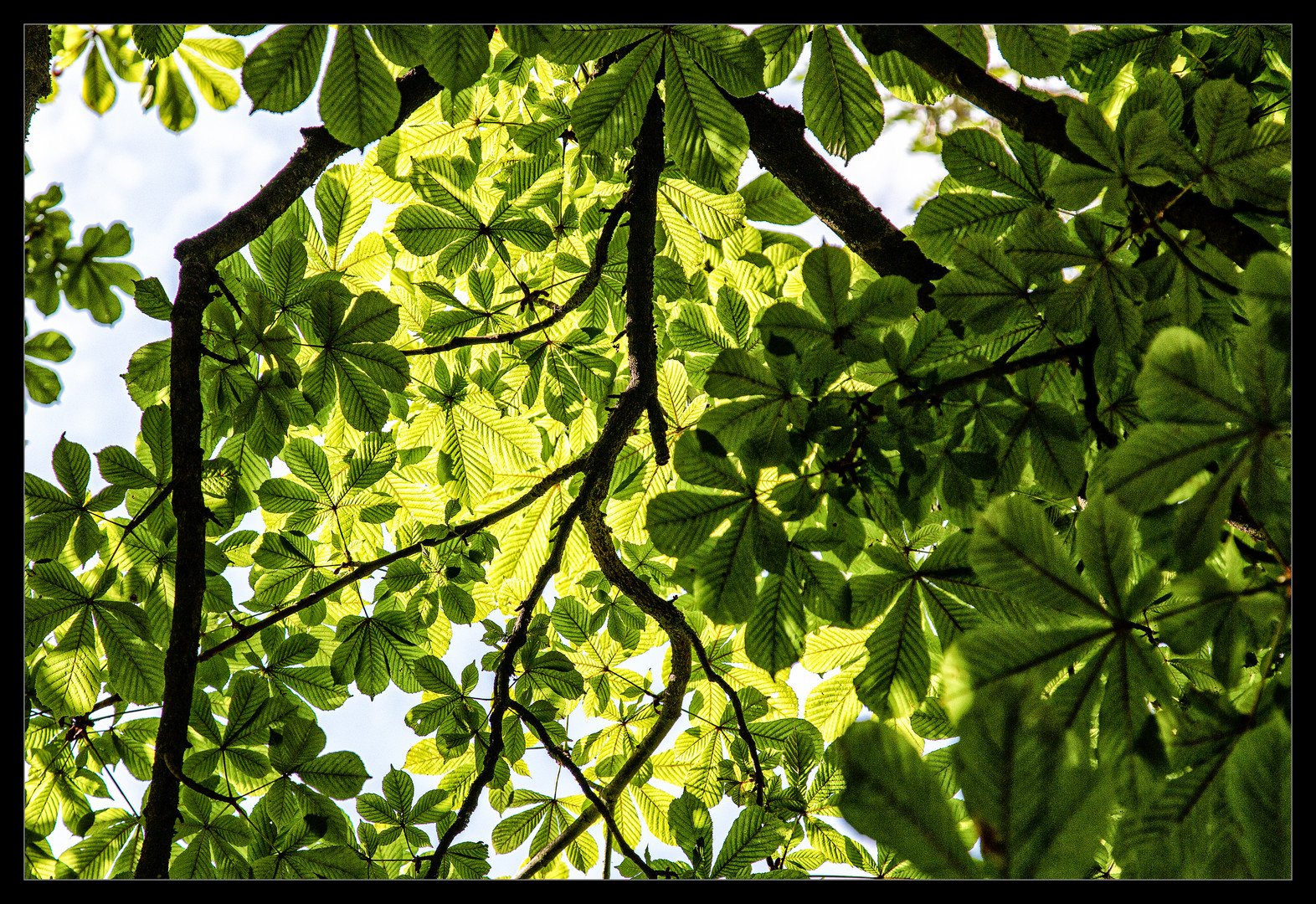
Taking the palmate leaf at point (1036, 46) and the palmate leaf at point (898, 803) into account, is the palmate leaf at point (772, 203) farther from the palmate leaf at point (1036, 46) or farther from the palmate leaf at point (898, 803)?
the palmate leaf at point (898, 803)

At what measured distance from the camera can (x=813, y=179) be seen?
201 centimetres

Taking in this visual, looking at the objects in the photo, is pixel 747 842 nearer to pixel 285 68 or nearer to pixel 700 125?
pixel 700 125

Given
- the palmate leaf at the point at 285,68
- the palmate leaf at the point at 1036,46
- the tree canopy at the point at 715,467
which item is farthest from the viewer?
the palmate leaf at the point at 1036,46

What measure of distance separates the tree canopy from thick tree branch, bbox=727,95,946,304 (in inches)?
0.5

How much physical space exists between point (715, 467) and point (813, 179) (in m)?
1.15

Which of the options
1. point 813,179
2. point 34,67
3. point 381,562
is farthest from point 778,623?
point 34,67

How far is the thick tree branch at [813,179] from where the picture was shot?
1868mm

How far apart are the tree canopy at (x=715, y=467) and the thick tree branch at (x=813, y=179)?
0.01m

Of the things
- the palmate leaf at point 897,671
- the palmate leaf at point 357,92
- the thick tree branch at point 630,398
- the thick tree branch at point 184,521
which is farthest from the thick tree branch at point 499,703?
the palmate leaf at point 357,92

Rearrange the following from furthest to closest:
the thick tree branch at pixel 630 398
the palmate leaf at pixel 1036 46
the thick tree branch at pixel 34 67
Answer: the thick tree branch at pixel 630 398, the thick tree branch at pixel 34 67, the palmate leaf at pixel 1036 46

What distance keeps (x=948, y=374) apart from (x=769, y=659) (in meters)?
0.56

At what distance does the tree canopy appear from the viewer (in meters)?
0.86

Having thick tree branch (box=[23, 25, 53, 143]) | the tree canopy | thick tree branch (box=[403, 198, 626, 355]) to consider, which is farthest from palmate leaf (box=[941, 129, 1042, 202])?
thick tree branch (box=[23, 25, 53, 143])
